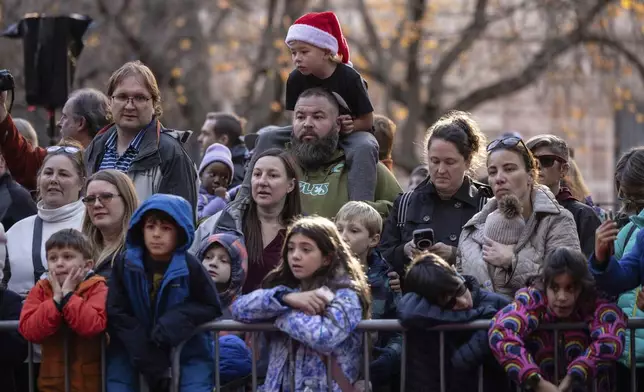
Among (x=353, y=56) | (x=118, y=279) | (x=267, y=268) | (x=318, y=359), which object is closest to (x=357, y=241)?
(x=267, y=268)

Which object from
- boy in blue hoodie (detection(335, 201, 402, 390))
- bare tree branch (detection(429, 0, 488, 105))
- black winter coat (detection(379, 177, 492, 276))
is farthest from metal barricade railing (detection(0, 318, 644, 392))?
bare tree branch (detection(429, 0, 488, 105))

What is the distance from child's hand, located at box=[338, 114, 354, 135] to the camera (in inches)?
304

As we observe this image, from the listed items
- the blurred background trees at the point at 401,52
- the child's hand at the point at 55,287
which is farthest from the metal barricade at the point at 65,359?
the blurred background trees at the point at 401,52

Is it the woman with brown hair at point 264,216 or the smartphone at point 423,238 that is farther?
the woman with brown hair at point 264,216

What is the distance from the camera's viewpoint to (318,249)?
251 inches

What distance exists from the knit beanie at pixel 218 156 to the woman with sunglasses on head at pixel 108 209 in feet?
6.97

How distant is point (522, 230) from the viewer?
6.86 metres

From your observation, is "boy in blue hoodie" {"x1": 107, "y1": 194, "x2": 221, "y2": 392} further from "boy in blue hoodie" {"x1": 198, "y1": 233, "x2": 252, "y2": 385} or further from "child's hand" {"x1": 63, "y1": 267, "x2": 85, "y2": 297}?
"boy in blue hoodie" {"x1": 198, "y1": 233, "x2": 252, "y2": 385}

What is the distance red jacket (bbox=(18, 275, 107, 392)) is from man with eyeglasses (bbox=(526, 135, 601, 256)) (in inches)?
103

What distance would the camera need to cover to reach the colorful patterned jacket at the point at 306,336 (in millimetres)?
6156

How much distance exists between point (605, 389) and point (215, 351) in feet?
6.22

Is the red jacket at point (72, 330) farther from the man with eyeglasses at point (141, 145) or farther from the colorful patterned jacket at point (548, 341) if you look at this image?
the colorful patterned jacket at point (548, 341)

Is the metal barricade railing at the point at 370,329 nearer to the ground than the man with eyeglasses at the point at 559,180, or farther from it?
nearer to the ground

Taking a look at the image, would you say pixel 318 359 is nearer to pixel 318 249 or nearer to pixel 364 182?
pixel 318 249
